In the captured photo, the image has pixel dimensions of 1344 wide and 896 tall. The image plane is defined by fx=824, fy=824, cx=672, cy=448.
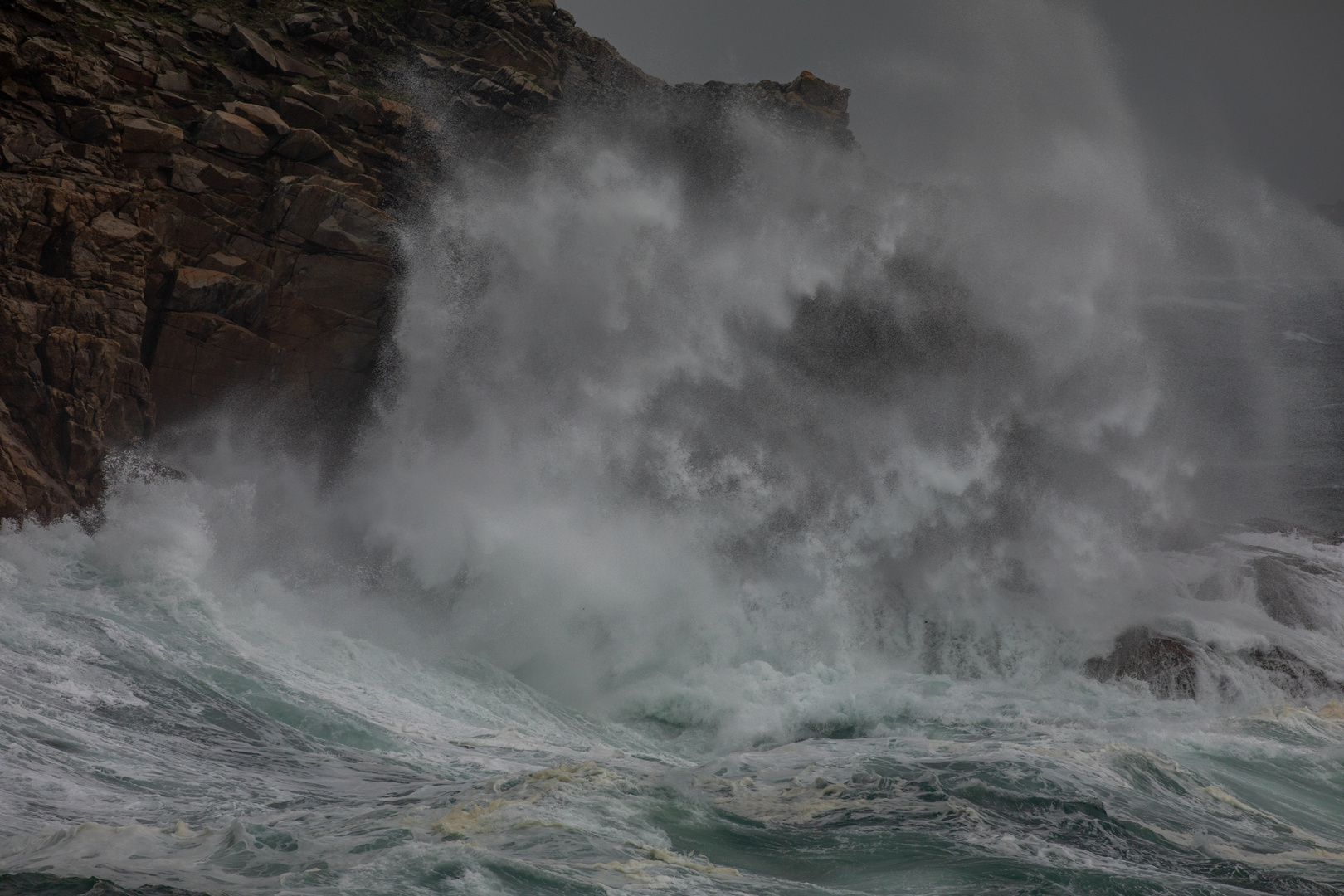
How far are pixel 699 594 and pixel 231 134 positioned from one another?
1369 centimetres

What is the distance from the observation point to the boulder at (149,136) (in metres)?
16.1

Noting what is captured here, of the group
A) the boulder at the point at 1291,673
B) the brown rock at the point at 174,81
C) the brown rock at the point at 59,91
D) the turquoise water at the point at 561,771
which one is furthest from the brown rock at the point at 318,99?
the boulder at the point at 1291,673

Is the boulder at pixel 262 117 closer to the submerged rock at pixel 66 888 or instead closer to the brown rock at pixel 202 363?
the brown rock at pixel 202 363

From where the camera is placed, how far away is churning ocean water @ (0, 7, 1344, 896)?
297 inches

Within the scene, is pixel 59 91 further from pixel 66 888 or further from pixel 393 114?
pixel 66 888

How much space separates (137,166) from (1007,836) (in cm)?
1850

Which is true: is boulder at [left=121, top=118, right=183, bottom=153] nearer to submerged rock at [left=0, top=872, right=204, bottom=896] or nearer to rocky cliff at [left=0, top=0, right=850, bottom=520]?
rocky cliff at [left=0, top=0, right=850, bottom=520]

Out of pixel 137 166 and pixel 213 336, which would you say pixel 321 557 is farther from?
pixel 137 166

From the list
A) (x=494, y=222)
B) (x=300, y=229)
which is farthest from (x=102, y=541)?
(x=494, y=222)

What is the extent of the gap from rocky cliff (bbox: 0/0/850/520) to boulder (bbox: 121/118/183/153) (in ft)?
0.12

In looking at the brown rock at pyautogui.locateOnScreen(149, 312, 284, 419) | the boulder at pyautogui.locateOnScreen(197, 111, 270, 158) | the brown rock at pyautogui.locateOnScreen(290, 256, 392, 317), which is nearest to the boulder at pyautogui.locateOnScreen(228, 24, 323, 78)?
the boulder at pyautogui.locateOnScreen(197, 111, 270, 158)

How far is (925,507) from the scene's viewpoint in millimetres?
19469

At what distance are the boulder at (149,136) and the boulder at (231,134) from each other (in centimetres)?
55

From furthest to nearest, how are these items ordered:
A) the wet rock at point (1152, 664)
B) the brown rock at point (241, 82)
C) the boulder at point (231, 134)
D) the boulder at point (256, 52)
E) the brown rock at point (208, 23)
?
the brown rock at point (208, 23) < the boulder at point (256, 52) < the brown rock at point (241, 82) < the boulder at point (231, 134) < the wet rock at point (1152, 664)
